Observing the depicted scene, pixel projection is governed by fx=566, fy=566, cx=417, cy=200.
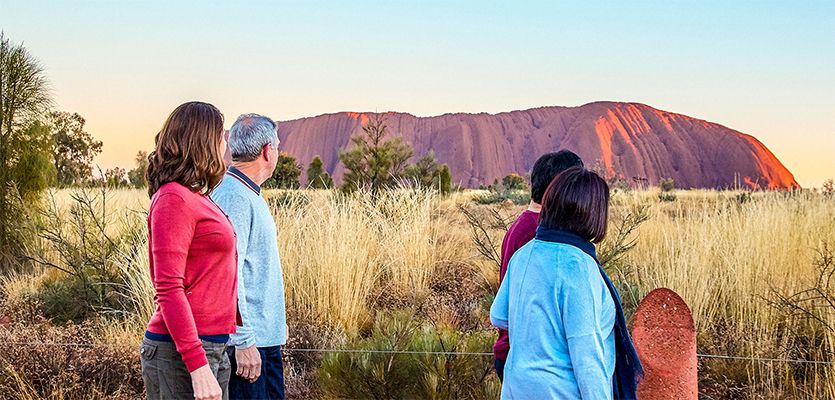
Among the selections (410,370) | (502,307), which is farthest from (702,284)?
(502,307)

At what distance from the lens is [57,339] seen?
458cm

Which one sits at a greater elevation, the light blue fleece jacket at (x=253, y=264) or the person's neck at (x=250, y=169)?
the person's neck at (x=250, y=169)

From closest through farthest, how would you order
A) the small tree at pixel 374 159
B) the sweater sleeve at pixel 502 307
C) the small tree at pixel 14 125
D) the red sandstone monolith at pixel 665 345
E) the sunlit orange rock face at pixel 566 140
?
the sweater sleeve at pixel 502 307 < the red sandstone monolith at pixel 665 345 < the small tree at pixel 14 125 < the small tree at pixel 374 159 < the sunlit orange rock face at pixel 566 140

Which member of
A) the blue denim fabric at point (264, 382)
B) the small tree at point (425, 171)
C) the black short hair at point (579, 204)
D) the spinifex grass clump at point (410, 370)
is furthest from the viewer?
the small tree at point (425, 171)

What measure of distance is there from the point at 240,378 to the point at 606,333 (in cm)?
138

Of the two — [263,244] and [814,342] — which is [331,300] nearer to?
[263,244]

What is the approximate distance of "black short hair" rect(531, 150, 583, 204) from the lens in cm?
210

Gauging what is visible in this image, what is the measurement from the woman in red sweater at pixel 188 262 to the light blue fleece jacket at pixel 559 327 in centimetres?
88

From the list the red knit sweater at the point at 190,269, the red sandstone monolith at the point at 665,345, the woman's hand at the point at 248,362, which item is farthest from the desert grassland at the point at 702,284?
the red knit sweater at the point at 190,269

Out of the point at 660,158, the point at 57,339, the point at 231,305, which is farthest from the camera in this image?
the point at 660,158

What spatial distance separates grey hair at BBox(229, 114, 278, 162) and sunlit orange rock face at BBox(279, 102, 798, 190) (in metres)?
59.8

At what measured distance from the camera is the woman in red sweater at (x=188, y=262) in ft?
5.11

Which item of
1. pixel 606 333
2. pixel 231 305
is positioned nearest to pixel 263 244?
pixel 231 305

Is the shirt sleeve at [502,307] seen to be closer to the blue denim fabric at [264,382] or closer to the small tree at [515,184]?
the blue denim fabric at [264,382]
